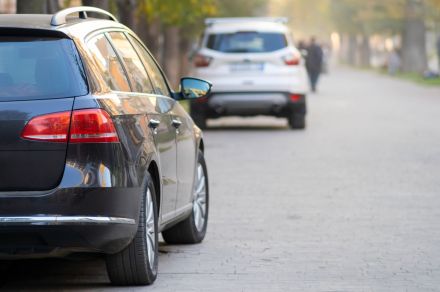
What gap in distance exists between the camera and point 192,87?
9.09 meters

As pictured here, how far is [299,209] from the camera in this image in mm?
11625

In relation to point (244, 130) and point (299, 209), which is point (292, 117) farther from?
point (299, 209)

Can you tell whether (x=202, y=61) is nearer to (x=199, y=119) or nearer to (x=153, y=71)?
(x=199, y=119)

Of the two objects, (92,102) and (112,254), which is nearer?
(92,102)

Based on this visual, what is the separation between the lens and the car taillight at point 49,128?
6590 mm

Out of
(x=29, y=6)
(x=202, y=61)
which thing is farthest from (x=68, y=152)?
(x=202, y=61)

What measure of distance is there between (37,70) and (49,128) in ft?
1.07

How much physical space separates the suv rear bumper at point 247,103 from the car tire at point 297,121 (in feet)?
0.81

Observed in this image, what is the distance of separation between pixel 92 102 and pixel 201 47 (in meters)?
16.0

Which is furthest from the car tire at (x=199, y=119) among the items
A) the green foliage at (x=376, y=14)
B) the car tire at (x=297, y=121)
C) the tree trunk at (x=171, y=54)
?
the green foliage at (x=376, y=14)

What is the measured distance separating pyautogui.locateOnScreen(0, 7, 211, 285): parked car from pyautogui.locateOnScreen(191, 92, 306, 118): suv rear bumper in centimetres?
1458

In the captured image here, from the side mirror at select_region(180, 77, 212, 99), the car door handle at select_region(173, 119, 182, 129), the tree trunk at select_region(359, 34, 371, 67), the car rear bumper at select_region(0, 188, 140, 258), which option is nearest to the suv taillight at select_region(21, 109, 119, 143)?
the car rear bumper at select_region(0, 188, 140, 258)

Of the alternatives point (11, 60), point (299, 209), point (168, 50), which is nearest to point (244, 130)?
point (299, 209)

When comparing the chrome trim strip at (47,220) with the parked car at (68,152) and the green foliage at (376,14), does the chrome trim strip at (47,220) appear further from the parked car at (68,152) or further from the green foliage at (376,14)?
the green foliage at (376,14)
